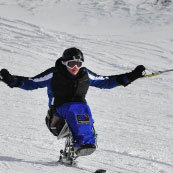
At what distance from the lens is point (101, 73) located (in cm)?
1366

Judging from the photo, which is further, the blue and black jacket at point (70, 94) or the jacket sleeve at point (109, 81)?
the jacket sleeve at point (109, 81)

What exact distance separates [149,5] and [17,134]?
18833mm

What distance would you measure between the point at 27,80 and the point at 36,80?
4.5 inches

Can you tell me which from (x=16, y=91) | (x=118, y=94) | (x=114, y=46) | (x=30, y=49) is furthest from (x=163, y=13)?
(x=16, y=91)

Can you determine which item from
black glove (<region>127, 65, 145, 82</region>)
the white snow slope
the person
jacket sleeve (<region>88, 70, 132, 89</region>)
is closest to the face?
the person

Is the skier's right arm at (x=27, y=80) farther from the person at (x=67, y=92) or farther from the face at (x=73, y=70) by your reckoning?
the face at (x=73, y=70)

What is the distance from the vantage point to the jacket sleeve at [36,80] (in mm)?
5363

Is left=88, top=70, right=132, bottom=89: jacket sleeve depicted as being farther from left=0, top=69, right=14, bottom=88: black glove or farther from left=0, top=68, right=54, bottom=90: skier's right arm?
left=0, top=69, right=14, bottom=88: black glove

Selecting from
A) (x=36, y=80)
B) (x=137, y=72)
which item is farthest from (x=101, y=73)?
(x=36, y=80)

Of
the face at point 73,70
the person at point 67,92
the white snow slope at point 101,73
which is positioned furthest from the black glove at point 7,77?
the white snow slope at point 101,73

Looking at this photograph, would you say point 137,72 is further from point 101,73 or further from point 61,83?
point 101,73

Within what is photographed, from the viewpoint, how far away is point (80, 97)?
17.6ft

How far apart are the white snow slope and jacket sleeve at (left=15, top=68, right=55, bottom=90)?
90cm

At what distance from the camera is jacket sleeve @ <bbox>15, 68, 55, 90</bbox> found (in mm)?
5363
